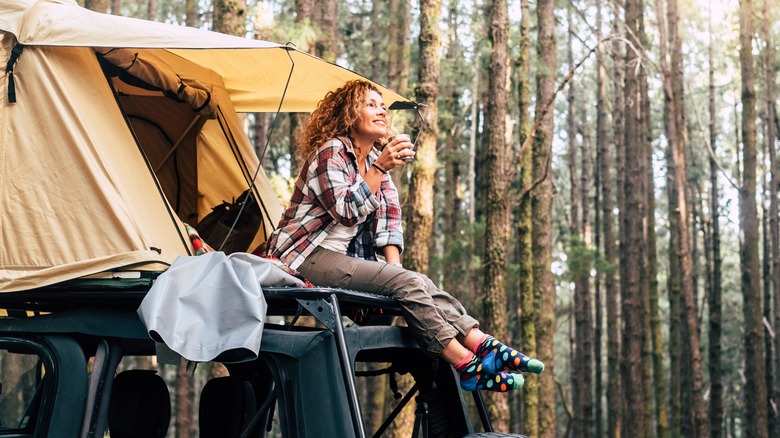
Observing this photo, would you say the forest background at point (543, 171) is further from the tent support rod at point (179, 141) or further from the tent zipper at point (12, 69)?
the tent zipper at point (12, 69)

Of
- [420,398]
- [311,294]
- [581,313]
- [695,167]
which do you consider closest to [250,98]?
[420,398]

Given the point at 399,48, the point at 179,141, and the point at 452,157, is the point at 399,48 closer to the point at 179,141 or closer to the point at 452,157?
the point at 452,157

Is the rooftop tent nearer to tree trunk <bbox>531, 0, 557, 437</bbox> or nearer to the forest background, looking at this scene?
the forest background

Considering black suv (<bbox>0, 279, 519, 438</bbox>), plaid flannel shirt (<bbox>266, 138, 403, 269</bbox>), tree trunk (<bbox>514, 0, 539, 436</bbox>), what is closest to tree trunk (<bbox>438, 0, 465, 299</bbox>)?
tree trunk (<bbox>514, 0, 539, 436</bbox>)

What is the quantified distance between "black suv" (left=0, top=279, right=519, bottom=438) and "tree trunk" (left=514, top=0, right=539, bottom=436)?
1079cm

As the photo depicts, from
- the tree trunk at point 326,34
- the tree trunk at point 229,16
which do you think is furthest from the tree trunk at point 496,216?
the tree trunk at point 229,16

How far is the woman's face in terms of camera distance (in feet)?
15.7

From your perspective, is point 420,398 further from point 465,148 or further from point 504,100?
point 465,148

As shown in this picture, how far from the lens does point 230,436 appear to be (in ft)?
Answer: 16.3

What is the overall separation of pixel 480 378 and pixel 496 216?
10172 mm

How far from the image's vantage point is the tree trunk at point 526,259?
15.6 m

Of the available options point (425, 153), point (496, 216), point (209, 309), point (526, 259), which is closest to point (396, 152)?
point (209, 309)

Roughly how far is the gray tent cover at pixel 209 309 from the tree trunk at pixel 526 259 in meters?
11.8

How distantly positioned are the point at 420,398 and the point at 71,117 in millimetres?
2068
